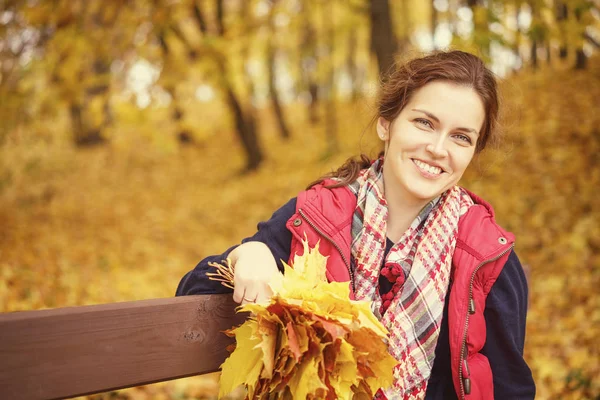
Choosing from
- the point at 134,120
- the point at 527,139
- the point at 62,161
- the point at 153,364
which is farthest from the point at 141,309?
the point at 62,161

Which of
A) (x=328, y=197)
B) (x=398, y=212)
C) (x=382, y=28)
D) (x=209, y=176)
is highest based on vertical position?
(x=382, y=28)

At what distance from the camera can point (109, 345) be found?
1.56 meters

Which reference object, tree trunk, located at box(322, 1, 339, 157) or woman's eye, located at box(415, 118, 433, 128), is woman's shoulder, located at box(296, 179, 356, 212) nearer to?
woman's eye, located at box(415, 118, 433, 128)

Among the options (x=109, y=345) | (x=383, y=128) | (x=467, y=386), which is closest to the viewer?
(x=109, y=345)

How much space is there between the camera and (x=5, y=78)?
772cm

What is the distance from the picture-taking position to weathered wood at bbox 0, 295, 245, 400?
1414 mm

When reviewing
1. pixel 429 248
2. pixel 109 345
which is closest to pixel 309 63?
pixel 429 248

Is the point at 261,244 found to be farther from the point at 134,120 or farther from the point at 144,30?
the point at 144,30

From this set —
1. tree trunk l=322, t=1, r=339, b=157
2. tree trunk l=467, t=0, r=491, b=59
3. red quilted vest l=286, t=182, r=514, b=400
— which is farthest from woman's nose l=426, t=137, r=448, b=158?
tree trunk l=322, t=1, r=339, b=157

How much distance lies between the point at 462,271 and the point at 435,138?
52 centimetres

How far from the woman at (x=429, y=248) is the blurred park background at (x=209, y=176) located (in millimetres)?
405

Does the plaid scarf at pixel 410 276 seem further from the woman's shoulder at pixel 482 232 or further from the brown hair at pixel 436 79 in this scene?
the brown hair at pixel 436 79

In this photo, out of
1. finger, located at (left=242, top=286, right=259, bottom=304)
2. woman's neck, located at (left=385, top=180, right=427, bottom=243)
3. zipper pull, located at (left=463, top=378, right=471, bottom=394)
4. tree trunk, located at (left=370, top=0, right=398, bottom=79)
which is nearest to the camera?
finger, located at (left=242, top=286, right=259, bottom=304)

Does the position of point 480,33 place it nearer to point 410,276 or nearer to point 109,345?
point 410,276
